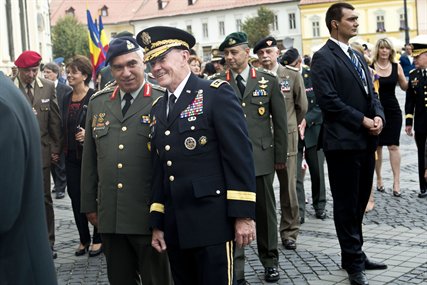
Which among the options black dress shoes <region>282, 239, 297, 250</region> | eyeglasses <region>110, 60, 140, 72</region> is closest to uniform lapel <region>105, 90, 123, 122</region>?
eyeglasses <region>110, 60, 140, 72</region>

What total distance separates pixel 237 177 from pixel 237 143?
180mm

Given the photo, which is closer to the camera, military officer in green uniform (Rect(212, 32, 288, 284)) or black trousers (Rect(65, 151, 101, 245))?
military officer in green uniform (Rect(212, 32, 288, 284))

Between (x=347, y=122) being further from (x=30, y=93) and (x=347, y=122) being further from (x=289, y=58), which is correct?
(x=30, y=93)

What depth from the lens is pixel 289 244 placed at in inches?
288

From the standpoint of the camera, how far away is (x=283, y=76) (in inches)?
315

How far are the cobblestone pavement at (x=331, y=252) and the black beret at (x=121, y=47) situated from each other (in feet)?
8.17

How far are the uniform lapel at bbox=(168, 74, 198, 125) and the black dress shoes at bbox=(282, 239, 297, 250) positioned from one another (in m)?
3.49

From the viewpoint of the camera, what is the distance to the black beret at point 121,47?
455 centimetres

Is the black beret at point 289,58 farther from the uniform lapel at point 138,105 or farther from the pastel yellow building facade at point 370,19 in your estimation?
the pastel yellow building facade at point 370,19

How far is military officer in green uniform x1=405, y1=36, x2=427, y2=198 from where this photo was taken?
9570 mm

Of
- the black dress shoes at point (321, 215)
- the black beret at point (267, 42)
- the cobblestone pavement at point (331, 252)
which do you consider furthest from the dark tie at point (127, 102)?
the black dress shoes at point (321, 215)

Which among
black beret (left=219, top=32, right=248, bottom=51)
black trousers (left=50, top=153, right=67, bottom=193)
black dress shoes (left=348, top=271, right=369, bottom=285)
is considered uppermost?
black beret (left=219, top=32, right=248, bottom=51)

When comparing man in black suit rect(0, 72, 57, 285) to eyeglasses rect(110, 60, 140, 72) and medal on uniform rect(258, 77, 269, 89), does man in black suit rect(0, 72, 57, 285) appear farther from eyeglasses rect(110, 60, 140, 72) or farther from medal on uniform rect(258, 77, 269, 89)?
medal on uniform rect(258, 77, 269, 89)

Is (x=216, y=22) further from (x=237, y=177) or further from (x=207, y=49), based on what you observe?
(x=237, y=177)
